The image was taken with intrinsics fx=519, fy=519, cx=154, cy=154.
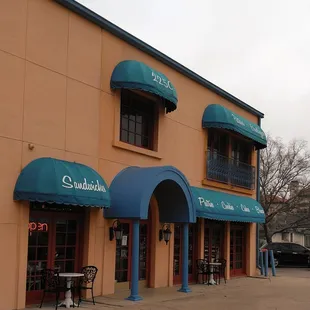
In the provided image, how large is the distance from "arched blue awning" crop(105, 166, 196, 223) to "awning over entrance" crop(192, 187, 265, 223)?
3.94 feet

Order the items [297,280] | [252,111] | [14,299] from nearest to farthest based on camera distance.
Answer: [14,299] < [297,280] < [252,111]

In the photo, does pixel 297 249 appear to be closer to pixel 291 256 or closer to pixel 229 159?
pixel 291 256

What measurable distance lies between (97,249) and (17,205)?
121 inches

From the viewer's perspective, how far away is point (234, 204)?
64.5 feet

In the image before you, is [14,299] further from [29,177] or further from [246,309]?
[246,309]

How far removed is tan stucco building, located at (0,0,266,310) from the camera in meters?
11.2

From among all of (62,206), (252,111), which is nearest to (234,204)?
(252,111)

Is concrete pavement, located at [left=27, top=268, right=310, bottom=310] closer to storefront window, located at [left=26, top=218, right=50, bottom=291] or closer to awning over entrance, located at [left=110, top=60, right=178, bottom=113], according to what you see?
storefront window, located at [left=26, top=218, right=50, bottom=291]

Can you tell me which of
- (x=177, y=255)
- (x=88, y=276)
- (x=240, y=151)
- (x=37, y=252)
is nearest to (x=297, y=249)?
(x=240, y=151)

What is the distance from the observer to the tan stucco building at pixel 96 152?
11172 mm

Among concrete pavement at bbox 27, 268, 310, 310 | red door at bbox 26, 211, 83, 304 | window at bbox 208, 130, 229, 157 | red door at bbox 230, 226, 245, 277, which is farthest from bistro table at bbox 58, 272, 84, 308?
red door at bbox 230, 226, 245, 277

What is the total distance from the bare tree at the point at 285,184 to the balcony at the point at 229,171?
1881cm

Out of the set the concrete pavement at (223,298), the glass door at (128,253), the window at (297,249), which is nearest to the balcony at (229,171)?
the concrete pavement at (223,298)

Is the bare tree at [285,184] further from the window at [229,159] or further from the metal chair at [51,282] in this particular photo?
the metal chair at [51,282]
